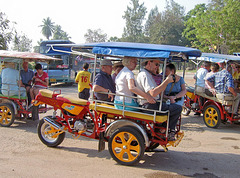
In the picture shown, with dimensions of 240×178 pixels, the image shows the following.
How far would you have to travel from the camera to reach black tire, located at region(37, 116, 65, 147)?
516cm

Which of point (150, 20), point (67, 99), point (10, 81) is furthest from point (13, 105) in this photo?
point (150, 20)

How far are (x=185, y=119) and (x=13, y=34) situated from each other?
660 inches

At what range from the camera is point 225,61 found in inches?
266

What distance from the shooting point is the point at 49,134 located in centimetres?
521

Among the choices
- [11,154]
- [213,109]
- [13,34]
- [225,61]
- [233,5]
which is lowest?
[11,154]

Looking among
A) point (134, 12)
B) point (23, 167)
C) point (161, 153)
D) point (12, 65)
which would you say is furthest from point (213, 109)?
point (134, 12)

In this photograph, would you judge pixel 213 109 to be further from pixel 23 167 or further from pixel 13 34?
pixel 13 34

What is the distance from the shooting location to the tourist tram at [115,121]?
409 cm

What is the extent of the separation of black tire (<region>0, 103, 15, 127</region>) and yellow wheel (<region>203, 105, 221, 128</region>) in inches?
231

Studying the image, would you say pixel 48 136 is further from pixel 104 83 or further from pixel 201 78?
pixel 201 78

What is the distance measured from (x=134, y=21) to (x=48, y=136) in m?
65.1

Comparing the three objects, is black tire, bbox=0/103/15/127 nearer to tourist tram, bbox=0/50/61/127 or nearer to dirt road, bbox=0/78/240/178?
tourist tram, bbox=0/50/61/127

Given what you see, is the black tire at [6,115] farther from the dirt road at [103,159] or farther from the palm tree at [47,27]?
the palm tree at [47,27]

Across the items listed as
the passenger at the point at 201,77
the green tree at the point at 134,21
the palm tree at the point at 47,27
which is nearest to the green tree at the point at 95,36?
the green tree at the point at 134,21
